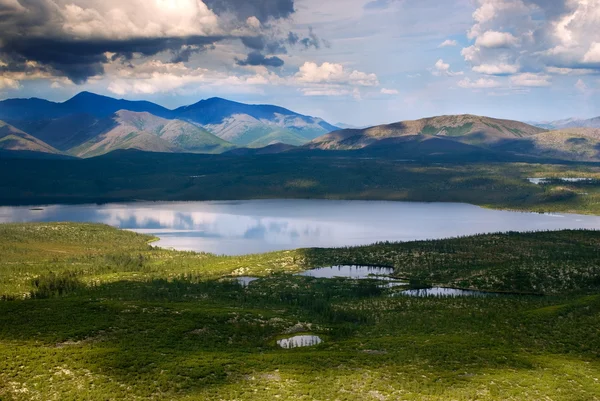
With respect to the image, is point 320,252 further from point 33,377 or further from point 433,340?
point 33,377

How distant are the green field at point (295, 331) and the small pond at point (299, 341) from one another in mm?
1453

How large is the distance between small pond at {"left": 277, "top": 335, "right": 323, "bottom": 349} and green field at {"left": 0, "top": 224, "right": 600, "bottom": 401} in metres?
1.45

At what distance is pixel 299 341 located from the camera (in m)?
87.5

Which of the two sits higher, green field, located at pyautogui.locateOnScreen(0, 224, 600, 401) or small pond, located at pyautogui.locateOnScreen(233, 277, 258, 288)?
green field, located at pyautogui.locateOnScreen(0, 224, 600, 401)

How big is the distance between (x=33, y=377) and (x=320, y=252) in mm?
114954

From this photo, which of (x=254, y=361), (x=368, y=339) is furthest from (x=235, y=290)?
(x=254, y=361)

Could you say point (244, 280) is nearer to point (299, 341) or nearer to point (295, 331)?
point (295, 331)

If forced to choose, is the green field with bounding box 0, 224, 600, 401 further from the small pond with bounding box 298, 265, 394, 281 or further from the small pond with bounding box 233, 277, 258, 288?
the small pond with bounding box 298, 265, 394, 281

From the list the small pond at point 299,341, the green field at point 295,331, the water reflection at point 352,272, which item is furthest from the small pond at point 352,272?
the small pond at point 299,341

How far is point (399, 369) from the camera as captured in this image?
71000 mm

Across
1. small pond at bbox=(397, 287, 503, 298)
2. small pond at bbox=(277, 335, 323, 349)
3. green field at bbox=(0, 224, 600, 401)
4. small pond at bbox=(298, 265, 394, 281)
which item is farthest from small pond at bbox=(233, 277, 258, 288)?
small pond at bbox=(277, 335, 323, 349)

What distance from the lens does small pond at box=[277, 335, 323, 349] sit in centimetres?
8506

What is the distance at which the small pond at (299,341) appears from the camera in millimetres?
85056

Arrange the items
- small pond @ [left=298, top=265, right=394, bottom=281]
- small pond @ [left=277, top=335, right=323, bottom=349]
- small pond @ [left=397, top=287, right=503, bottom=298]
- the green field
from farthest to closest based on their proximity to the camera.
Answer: small pond @ [left=298, top=265, right=394, bottom=281]
small pond @ [left=397, top=287, right=503, bottom=298]
small pond @ [left=277, top=335, right=323, bottom=349]
the green field
